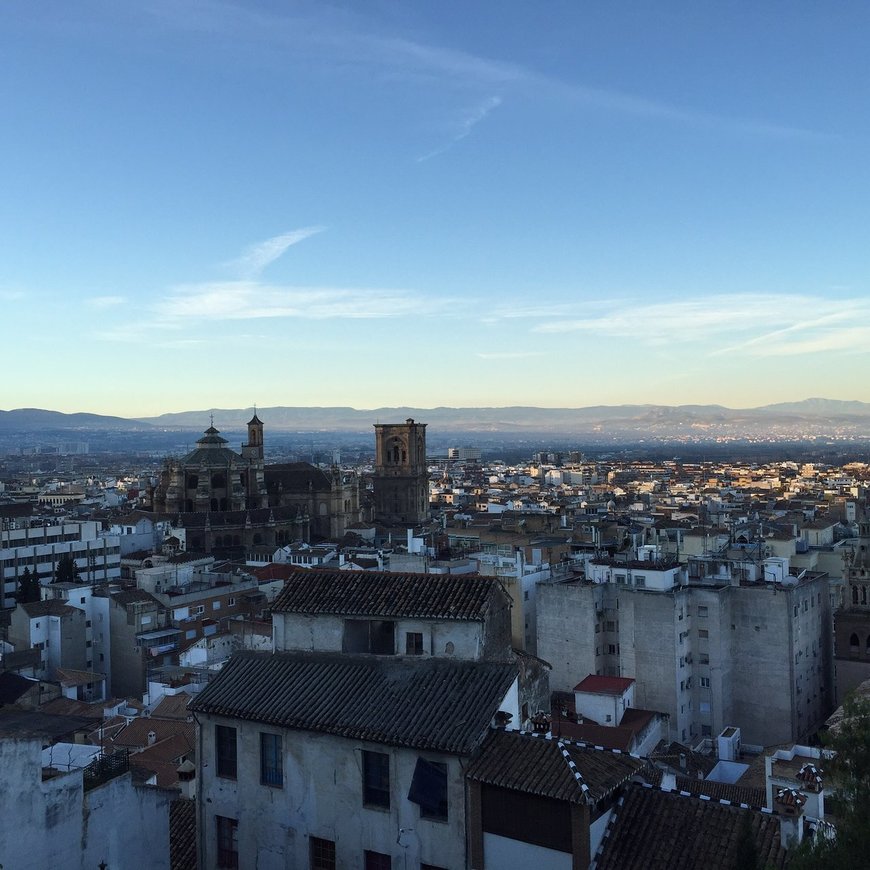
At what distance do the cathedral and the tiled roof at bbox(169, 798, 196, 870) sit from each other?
170ft

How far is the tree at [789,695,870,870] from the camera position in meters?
9.61

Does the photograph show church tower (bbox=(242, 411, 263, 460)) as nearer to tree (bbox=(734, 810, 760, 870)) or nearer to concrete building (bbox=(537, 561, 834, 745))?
concrete building (bbox=(537, 561, 834, 745))

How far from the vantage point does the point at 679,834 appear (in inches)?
514

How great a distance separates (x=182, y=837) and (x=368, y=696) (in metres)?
5.99

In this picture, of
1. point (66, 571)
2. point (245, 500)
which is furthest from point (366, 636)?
point (245, 500)

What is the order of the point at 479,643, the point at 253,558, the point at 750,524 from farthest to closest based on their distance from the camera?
the point at 750,524
the point at 253,558
the point at 479,643

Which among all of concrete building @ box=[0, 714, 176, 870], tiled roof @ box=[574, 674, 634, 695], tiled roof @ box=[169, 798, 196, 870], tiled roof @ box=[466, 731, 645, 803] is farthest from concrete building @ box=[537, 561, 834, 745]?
concrete building @ box=[0, 714, 176, 870]

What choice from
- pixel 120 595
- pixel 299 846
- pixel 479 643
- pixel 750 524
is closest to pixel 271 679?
pixel 299 846

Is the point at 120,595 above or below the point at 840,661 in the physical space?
above

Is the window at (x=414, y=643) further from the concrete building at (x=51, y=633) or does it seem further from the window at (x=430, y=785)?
the concrete building at (x=51, y=633)

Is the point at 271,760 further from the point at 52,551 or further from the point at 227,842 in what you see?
the point at 52,551

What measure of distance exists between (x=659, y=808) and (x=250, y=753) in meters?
6.63

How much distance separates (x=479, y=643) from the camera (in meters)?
15.1

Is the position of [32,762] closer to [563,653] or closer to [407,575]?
[407,575]
